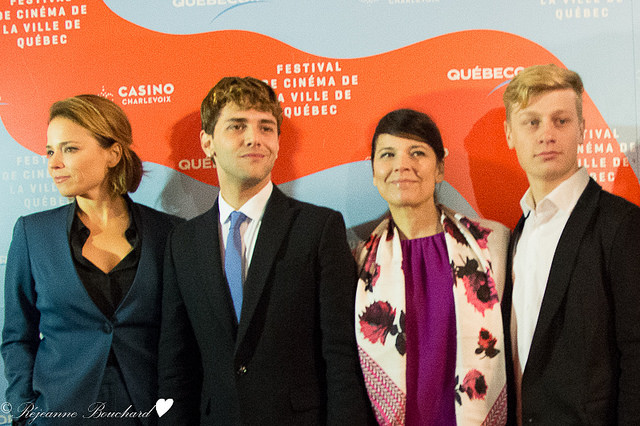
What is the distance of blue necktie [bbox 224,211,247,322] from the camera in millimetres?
2131

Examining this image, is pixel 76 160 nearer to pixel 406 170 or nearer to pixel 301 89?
pixel 301 89

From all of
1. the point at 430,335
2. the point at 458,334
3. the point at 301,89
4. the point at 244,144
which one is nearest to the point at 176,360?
the point at 244,144

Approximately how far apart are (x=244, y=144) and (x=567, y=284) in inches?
53.7

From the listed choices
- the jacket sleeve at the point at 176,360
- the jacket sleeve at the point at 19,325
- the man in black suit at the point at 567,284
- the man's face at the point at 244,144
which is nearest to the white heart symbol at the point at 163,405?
the jacket sleeve at the point at 176,360

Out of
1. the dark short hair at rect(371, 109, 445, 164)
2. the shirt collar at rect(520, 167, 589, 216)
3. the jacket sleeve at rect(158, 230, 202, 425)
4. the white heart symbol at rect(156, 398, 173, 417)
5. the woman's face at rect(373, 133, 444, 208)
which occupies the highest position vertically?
the dark short hair at rect(371, 109, 445, 164)

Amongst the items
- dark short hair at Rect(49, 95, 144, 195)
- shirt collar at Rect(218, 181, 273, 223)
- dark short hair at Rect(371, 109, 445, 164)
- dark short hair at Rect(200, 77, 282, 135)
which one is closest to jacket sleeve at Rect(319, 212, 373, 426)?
shirt collar at Rect(218, 181, 273, 223)

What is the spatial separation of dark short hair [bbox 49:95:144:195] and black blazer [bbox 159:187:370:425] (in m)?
0.49

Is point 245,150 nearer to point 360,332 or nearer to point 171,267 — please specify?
point 171,267

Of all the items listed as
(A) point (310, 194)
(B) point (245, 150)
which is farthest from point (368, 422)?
(B) point (245, 150)

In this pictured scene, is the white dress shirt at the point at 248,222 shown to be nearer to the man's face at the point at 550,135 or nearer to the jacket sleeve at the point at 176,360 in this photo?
the jacket sleeve at the point at 176,360

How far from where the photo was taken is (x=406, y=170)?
86.2 inches

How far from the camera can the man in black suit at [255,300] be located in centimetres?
201

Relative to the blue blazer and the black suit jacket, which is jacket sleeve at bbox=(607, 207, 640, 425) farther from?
the blue blazer

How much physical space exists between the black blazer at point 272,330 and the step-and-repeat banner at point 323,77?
1.29ft
